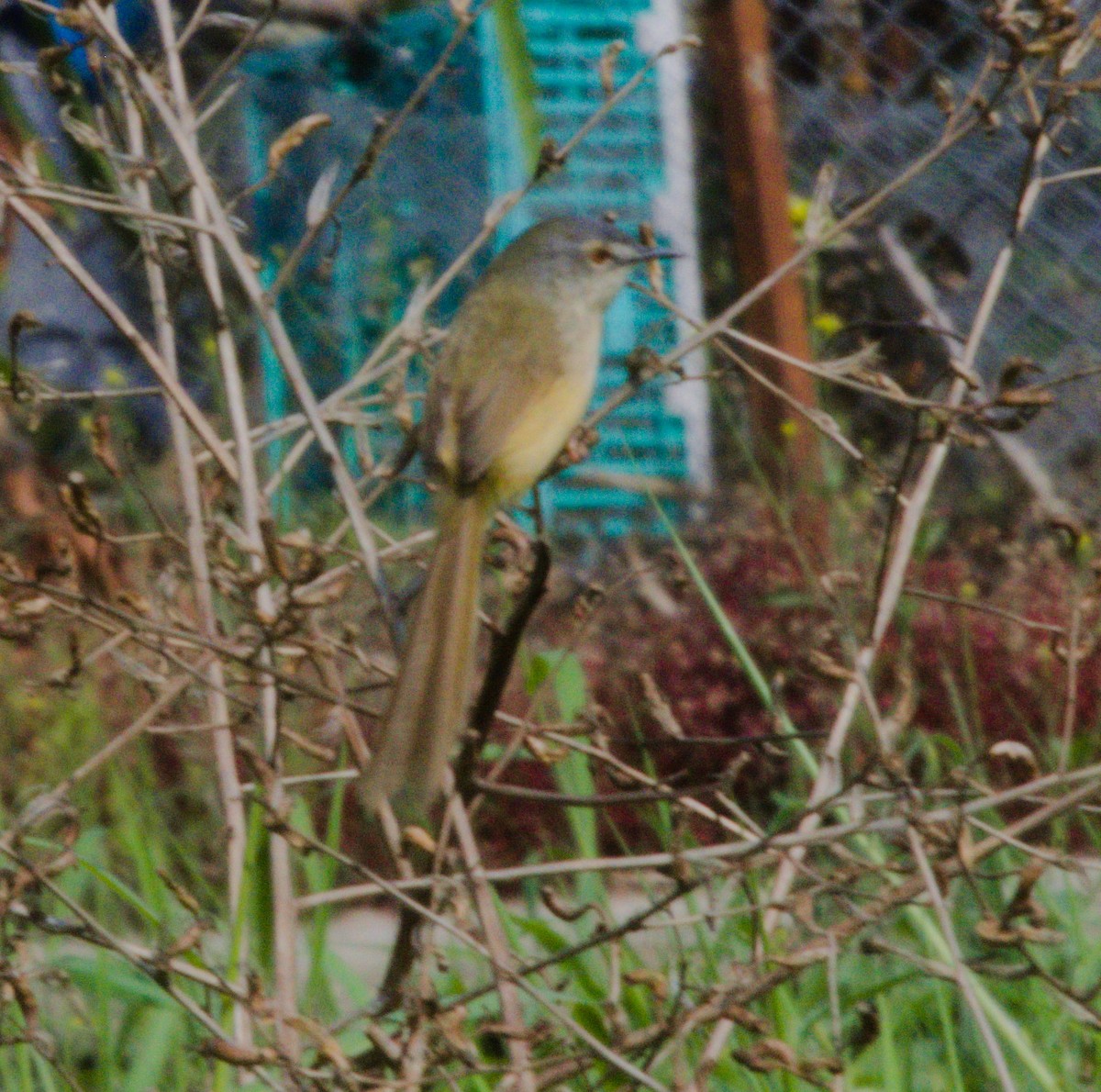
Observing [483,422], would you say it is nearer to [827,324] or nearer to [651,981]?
[651,981]

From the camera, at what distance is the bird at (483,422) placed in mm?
1847

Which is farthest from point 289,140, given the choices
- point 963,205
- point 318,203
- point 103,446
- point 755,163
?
point 963,205

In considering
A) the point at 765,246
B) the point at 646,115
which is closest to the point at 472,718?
the point at 765,246

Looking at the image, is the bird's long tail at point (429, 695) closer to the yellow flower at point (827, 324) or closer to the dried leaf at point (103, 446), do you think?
the dried leaf at point (103, 446)

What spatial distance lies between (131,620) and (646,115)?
6.10m

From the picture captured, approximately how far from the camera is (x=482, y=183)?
796 cm

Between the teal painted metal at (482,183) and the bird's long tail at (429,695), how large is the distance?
5.21 meters

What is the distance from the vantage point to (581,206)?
7852 millimetres

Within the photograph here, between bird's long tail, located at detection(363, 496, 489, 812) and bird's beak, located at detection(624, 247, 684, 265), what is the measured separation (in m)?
0.70

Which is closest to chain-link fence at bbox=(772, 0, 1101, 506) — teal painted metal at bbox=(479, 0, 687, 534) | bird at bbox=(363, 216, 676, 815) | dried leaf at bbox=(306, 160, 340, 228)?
teal painted metal at bbox=(479, 0, 687, 534)

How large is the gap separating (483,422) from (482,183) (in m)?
5.63

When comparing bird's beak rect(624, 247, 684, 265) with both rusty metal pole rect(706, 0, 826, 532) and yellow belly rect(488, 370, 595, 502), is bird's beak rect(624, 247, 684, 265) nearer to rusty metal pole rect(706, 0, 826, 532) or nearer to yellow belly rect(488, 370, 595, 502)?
yellow belly rect(488, 370, 595, 502)

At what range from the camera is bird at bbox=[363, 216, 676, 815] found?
1.85 m

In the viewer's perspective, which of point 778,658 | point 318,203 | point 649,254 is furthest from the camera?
point 778,658
